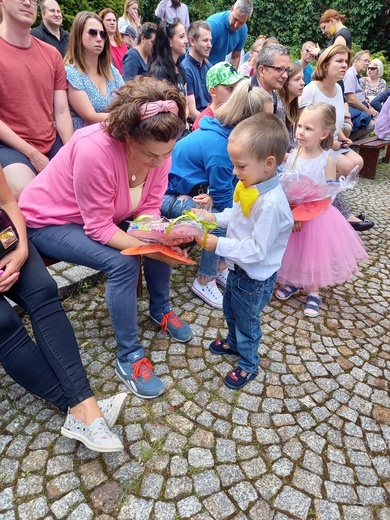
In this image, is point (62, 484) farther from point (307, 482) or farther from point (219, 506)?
point (307, 482)

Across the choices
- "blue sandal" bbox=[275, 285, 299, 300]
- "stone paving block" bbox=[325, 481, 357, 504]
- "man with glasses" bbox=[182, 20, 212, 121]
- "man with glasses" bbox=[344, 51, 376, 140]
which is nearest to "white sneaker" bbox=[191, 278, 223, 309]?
"blue sandal" bbox=[275, 285, 299, 300]

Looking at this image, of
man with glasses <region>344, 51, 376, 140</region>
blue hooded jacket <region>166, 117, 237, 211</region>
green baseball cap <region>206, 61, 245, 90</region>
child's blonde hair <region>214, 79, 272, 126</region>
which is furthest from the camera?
man with glasses <region>344, 51, 376, 140</region>

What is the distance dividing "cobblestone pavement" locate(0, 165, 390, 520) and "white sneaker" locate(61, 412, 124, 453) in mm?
114

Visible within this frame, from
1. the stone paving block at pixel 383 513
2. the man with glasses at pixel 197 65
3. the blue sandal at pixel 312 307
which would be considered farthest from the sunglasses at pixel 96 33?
the stone paving block at pixel 383 513

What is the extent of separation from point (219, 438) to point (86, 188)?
144 centimetres

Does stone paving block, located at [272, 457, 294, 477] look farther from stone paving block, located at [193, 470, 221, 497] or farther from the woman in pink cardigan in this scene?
the woman in pink cardigan

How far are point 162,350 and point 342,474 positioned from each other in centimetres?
123

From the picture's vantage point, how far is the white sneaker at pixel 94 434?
6.11 ft

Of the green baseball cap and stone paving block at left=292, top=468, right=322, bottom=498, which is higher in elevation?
the green baseball cap

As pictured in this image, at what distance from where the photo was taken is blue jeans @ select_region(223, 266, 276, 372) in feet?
7.31

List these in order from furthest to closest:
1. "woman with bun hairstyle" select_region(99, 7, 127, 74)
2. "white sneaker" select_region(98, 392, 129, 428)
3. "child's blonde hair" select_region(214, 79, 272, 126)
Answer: "woman with bun hairstyle" select_region(99, 7, 127, 74) → "child's blonde hair" select_region(214, 79, 272, 126) → "white sneaker" select_region(98, 392, 129, 428)

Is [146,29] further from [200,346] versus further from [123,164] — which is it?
[200,346]

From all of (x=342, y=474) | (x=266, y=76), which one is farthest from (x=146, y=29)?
(x=342, y=474)

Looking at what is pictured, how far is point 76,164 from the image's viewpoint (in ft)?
6.89
